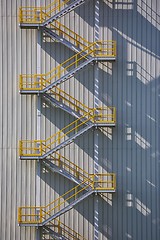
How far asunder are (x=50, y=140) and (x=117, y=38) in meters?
6.79

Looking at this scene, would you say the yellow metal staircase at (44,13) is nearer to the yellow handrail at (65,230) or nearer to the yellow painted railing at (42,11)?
the yellow painted railing at (42,11)

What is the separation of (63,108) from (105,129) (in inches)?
102

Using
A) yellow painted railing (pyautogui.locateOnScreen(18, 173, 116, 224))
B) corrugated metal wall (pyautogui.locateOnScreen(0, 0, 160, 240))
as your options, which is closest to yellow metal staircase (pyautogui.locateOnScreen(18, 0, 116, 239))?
yellow painted railing (pyautogui.locateOnScreen(18, 173, 116, 224))

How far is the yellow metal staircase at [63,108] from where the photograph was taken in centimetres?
1947

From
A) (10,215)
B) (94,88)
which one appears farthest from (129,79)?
(10,215)

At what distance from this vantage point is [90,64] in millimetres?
19938

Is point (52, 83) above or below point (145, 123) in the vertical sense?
above

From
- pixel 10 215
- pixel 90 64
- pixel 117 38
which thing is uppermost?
pixel 117 38

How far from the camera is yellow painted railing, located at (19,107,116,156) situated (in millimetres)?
19609

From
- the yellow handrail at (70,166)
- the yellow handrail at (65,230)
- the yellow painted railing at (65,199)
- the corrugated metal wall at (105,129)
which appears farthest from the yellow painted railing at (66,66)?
the yellow handrail at (65,230)

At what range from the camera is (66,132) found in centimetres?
1988

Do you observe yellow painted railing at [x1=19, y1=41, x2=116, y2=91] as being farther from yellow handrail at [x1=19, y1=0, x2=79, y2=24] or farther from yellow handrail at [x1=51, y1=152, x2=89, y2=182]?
yellow handrail at [x1=51, y1=152, x2=89, y2=182]

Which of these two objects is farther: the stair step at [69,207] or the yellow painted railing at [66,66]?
the yellow painted railing at [66,66]

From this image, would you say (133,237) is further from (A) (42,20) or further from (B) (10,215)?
(A) (42,20)
